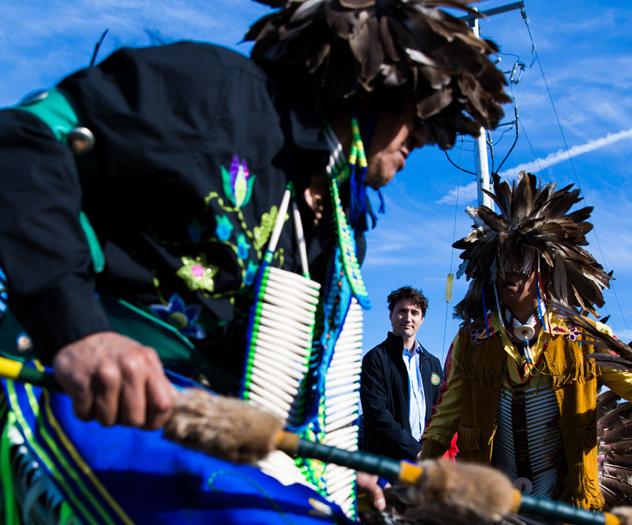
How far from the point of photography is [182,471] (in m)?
1.61

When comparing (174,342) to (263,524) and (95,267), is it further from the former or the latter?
(263,524)

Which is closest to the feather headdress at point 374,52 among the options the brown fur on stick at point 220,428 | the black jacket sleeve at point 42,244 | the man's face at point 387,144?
the man's face at point 387,144

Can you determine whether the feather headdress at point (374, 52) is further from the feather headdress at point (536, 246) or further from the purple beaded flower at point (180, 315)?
the feather headdress at point (536, 246)

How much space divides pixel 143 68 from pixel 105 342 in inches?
25.1

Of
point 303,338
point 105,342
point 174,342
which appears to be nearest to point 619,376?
point 303,338

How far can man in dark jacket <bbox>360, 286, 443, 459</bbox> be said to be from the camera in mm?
6043

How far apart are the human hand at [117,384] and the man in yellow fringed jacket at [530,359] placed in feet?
12.9

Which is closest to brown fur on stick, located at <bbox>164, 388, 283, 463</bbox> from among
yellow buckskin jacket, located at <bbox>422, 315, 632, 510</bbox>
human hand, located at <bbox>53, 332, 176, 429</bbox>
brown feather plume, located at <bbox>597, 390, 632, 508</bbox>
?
human hand, located at <bbox>53, 332, 176, 429</bbox>

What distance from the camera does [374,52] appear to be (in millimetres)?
2088

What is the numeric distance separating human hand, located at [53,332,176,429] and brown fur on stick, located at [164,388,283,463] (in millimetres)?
32

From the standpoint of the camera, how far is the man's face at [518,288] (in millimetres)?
5422

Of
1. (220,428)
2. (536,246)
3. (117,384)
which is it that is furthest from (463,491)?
(536,246)

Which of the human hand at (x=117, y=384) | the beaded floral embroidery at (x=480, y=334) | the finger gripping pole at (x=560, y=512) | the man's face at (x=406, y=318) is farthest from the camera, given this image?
the man's face at (x=406, y=318)

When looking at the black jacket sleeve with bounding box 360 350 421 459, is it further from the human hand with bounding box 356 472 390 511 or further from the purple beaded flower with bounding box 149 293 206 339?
the purple beaded flower with bounding box 149 293 206 339
